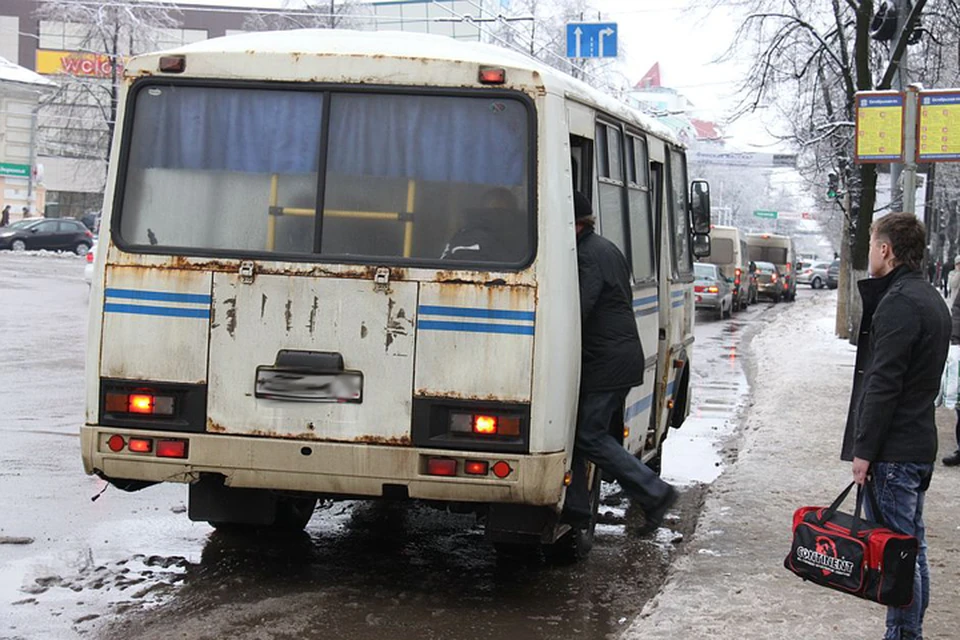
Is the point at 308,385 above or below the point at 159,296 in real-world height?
below

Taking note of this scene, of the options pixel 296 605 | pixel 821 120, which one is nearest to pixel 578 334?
pixel 296 605

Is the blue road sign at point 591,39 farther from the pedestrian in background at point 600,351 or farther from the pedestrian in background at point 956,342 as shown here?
the pedestrian in background at point 600,351

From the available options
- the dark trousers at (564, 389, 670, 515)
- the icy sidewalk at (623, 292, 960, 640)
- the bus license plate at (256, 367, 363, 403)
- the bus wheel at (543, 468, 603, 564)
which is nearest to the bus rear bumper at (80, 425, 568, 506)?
the bus license plate at (256, 367, 363, 403)

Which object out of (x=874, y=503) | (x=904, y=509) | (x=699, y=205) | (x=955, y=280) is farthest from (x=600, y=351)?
(x=955, y=280)

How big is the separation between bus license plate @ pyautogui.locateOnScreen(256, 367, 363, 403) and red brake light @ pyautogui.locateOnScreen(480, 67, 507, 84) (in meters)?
1.49

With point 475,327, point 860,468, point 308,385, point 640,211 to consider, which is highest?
point 640,211

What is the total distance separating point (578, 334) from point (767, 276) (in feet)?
168

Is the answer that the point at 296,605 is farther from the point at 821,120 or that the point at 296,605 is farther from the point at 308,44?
Answer: the point at 821,120

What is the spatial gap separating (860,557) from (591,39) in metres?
33.2

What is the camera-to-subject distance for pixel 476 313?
6520mm

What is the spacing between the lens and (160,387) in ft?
22.0

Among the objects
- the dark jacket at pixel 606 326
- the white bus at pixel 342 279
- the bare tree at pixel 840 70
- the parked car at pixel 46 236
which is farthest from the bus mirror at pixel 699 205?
the parked car at pixel 46 236

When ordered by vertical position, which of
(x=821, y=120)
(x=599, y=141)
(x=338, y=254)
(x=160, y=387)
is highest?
(x=821, y=120)

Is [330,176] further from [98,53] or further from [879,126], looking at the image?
[98,53]
